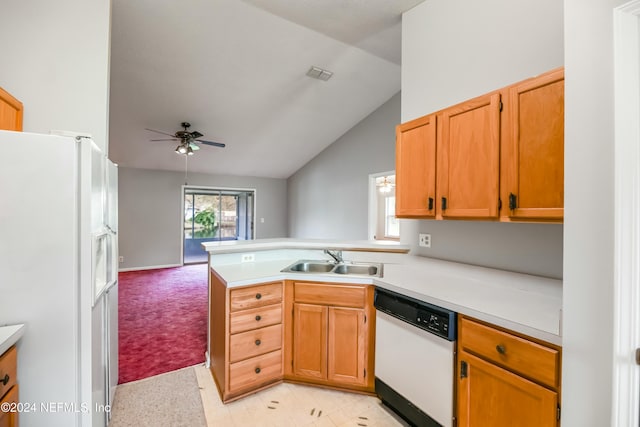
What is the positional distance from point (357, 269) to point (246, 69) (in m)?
2.93

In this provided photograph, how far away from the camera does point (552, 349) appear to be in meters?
1.06

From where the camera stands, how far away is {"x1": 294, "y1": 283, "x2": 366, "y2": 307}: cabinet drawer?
1932 mm

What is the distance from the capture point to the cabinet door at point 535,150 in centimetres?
134

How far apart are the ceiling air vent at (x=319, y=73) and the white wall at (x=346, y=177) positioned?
4.26ft

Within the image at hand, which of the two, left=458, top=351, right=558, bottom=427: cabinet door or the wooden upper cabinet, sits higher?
the wooden upper cabinet

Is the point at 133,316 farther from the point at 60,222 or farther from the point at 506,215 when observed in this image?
the point at 506,215

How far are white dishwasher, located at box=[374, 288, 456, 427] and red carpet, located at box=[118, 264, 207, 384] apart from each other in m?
1.76

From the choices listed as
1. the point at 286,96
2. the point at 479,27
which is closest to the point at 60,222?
the point at 479,27

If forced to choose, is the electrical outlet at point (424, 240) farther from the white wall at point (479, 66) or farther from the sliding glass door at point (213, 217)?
the sliding glass door at point (213, 217)

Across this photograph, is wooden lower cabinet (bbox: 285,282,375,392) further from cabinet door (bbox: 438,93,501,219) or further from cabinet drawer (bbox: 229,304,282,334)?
cabinet door (bbox: 438,93,501,219)

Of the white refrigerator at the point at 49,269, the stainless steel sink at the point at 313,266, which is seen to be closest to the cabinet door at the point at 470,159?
the stainless steel sink at the point at 313,266

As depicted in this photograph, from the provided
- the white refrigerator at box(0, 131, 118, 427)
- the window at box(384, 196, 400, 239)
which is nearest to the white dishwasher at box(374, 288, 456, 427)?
the white refrigerator at box(0, 131, 118, 427)

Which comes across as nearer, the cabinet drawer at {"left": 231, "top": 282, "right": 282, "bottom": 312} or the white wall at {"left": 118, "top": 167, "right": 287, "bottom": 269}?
the cabinet drawer at {"left": 231, "top": 282, "right": 282, "bottom": 312}

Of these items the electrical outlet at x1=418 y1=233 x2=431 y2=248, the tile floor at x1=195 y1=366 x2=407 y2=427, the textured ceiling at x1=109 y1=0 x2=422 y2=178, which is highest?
the textured ceiling at x1=109 y1=0 x2=422 y2=178
